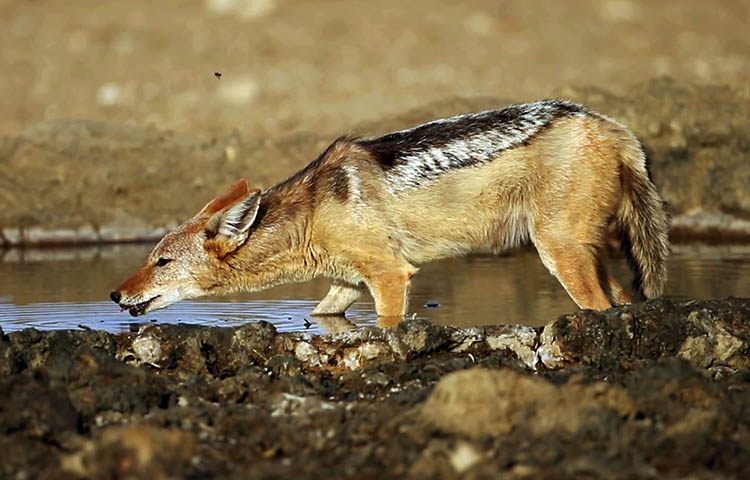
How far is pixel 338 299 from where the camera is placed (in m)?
9.98

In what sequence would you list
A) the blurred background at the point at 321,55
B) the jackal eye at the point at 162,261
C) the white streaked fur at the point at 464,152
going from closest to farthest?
the white streaked fur at the point at 464,152, the jackal eye at the point at 162,261, the blurred background at the point at 321,55

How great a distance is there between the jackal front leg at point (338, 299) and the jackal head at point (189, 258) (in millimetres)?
885

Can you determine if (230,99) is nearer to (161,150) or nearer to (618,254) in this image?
(161,150)

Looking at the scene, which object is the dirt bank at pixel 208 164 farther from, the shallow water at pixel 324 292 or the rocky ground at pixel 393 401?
the rocky ground at pixel 393 401

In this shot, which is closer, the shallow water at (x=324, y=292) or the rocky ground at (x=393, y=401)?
the rocky ground at (x=393, y=401)

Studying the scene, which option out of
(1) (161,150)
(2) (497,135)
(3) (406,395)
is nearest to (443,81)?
(1) (161,150)

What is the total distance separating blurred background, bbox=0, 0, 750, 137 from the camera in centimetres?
1712

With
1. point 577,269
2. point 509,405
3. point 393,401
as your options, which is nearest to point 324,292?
point 577,269

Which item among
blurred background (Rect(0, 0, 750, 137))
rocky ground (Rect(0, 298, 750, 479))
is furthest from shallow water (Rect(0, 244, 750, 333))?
blurred background (Rect(0, 0, 750, 137))

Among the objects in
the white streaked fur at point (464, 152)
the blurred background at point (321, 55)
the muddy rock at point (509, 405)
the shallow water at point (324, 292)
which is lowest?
the shallow water at point (324, 292)

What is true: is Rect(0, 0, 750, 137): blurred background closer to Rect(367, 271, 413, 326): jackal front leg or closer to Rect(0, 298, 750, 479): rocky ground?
Rect(367, 271, 413, 326): jackal front leg

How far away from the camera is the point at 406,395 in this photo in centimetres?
649

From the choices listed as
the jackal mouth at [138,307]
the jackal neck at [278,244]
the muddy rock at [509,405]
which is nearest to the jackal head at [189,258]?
the jackal mouth at [138,307]

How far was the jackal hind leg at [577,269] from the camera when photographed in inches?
362
